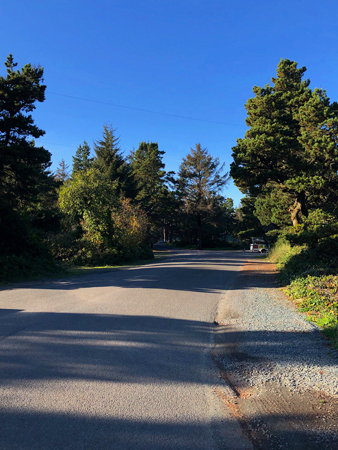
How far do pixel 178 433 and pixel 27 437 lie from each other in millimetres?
1404

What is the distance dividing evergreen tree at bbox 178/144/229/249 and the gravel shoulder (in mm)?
55637

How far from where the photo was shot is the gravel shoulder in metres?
3.38

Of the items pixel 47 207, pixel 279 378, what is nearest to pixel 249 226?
pixel 47 207

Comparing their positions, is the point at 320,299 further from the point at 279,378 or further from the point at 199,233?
the point at 199,233

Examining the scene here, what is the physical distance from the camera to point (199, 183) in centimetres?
6512

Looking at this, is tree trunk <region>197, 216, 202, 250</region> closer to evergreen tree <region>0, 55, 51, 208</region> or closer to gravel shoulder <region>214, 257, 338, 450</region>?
evergreen tree <region>0, 55, 51, 208</region>

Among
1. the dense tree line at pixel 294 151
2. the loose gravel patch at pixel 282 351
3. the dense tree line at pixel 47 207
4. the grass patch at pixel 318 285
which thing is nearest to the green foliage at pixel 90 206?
the dense tree line at pixel 47 207

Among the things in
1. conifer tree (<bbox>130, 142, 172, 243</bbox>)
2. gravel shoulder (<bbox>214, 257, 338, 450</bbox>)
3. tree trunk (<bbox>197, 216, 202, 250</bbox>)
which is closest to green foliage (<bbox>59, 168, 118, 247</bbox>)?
gravel shoulder (<bbox>214, 257, 338, 450</bbox>)

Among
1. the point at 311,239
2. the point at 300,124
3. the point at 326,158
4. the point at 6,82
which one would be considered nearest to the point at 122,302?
the point at 311,239

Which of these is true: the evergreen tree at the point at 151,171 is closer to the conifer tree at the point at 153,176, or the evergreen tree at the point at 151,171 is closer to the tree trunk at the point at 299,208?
the conifer tree at the point at 153,176

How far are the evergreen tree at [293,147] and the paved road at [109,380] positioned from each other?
62.4 ft

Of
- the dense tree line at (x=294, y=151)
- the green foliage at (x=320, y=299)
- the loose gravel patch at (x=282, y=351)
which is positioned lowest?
the loose gravel patch at (x=282, y=351)

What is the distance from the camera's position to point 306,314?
8.29 metres

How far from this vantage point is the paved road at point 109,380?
128 inches
